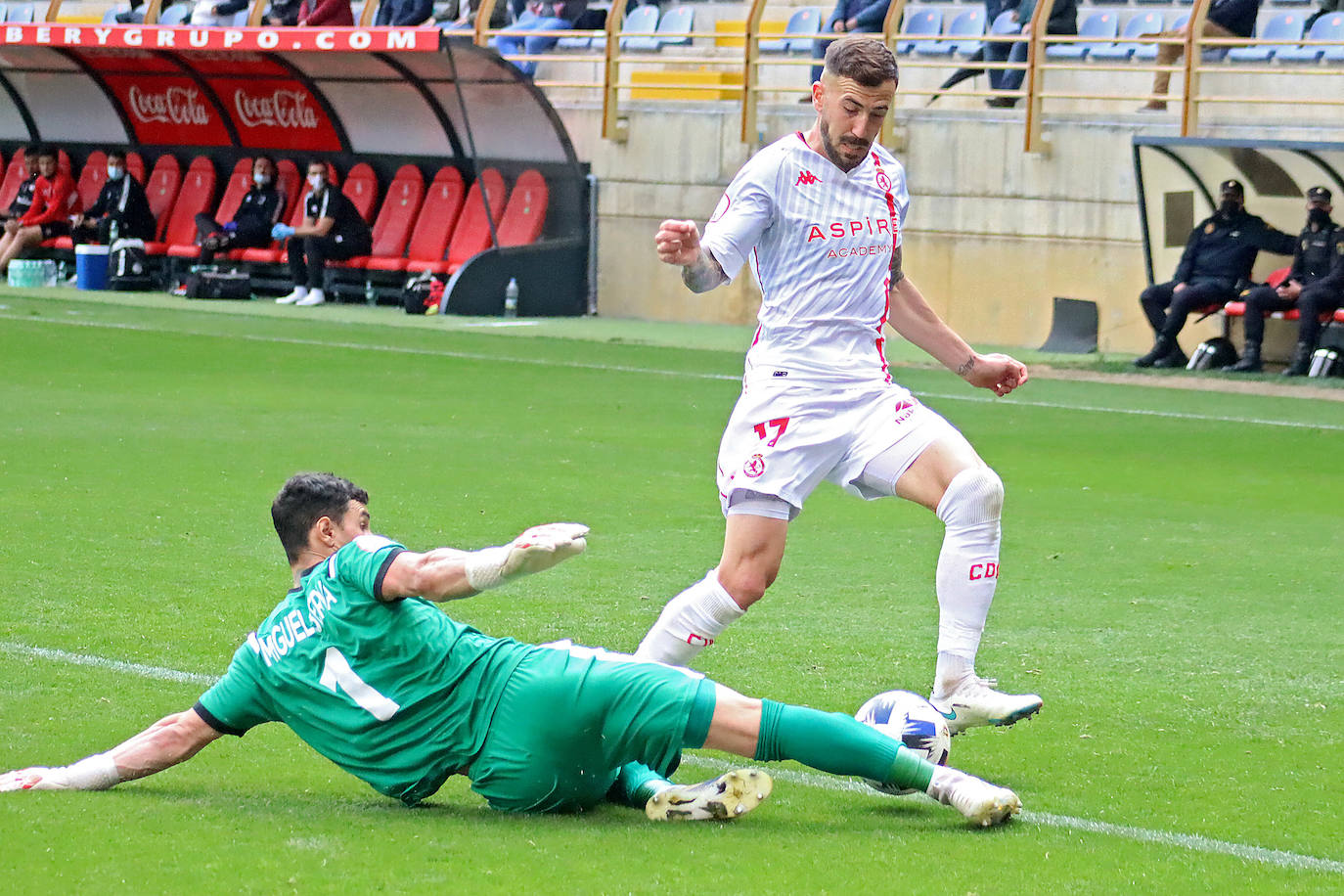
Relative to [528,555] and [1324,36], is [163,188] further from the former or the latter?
[528,555]

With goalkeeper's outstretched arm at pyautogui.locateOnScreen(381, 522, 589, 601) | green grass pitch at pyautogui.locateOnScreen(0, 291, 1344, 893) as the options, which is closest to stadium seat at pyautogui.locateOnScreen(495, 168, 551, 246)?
green grass pitch at pyautogui.locateOnScreen(0, 291, 1344, 893)

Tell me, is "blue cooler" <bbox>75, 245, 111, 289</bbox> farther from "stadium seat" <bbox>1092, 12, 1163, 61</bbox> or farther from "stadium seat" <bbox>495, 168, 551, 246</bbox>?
"stadium seat" <bbox>1092, 12, 1163, 61</bbox>

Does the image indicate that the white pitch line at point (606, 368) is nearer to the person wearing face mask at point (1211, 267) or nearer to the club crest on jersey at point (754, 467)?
the person wearing face mask at point (1211, 267)

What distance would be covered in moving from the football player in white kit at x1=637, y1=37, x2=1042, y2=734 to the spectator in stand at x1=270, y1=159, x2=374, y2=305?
1818 cm

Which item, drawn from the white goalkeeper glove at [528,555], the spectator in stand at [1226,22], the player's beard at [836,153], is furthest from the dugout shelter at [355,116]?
the white goalkeeper glove at [528,555]

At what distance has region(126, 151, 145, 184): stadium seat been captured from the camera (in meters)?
26.3

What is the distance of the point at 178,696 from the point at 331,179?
1861cm

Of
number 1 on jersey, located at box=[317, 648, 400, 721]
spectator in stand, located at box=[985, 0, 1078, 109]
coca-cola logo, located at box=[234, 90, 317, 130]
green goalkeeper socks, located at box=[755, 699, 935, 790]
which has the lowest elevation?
green goalkeeper socks, located at box=[755, 699, 935, 790]

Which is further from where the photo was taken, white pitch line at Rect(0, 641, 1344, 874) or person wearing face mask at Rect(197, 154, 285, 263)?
person wearing face mask at Rect(197, 154, 285, 263)

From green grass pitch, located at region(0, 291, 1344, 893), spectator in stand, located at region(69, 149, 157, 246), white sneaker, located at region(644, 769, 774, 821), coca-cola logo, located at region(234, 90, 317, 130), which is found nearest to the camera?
green grass pitch, located at region(0, 291, 1344, 893)

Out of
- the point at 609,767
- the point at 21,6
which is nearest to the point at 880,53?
the point at 609,767

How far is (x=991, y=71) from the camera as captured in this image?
21.6 metres

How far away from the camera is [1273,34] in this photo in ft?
67.1

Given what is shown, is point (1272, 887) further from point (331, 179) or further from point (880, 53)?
point (331, 179)
